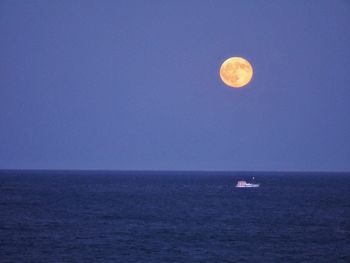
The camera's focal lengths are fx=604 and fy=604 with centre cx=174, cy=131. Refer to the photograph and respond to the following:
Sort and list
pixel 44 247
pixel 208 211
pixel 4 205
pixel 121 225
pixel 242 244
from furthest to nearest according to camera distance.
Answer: pixel 4 205 → pixel 208 211 → pixel 121 225 → pixel 242 244 → pixel 44 247

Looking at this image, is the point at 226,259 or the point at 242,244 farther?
the point at 242,244

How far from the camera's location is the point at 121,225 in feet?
231

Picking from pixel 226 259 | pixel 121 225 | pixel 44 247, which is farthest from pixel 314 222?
pixel 44 247

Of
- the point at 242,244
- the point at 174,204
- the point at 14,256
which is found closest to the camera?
the point at 14,256

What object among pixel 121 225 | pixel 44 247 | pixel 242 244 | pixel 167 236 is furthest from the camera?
pixel 121 225

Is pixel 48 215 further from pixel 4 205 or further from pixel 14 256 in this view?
pixel 14 256

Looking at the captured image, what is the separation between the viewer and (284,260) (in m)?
48.8

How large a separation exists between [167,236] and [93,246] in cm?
965

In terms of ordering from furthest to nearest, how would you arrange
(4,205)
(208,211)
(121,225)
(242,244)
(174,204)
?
(174,204) → (4,205) → (208,211) → (121,225) → (242,244)

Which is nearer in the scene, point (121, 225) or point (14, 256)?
point (14, 256)

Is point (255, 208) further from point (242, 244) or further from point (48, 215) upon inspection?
point (242, 244)

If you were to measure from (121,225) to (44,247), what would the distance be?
1830 cm

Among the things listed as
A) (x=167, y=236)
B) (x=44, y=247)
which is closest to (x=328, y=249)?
(x=167, y=236)

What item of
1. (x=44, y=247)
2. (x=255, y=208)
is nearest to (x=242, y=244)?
(x=44, y=247)
